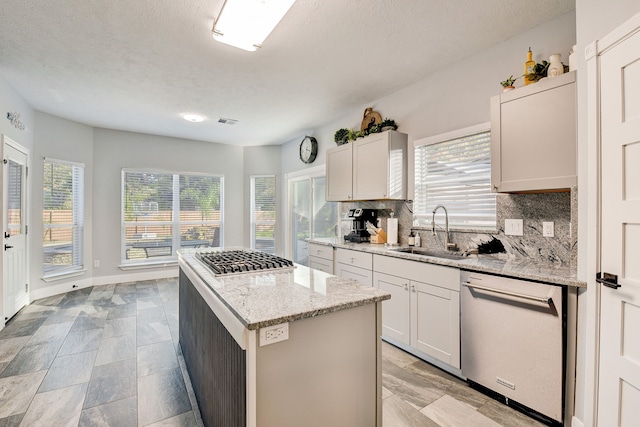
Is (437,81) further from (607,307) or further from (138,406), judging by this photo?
(138,406)

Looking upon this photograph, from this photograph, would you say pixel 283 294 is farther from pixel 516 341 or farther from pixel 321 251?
pixel 321 251

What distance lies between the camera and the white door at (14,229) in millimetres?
3383

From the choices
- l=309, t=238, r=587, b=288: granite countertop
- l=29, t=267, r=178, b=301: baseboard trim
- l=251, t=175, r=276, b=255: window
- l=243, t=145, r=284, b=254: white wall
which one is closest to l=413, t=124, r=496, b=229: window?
l=309, t=238, r=587, b=288: granite countertop

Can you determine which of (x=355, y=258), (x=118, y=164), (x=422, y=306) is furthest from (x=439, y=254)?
(x=118, y=164)

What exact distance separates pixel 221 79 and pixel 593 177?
328cm

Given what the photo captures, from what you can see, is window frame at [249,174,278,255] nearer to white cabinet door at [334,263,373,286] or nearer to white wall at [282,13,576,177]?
white cabinet door at [334,263,373,286]

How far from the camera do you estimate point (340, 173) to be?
13.1 feet

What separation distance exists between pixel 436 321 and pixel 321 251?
1704mm

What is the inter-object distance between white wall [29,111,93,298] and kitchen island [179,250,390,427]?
4301 millimetres

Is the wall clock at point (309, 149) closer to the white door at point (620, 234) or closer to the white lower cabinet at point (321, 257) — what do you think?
the white lower cabinet at point (321, 257)

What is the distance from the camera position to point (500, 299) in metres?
2.01

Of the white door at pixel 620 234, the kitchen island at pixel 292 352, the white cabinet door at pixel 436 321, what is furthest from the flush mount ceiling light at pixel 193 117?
the white door at pixel 620 234

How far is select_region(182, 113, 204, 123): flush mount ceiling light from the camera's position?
4409 mm

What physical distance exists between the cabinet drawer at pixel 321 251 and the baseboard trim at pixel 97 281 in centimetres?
340
